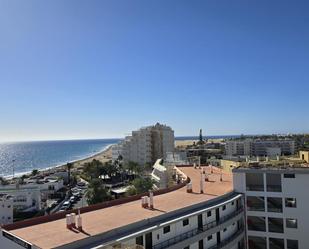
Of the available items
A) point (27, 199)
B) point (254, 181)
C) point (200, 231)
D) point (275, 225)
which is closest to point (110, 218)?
point (200, 231)

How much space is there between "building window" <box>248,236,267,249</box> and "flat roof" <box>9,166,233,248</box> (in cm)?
534

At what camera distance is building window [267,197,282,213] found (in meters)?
34.5

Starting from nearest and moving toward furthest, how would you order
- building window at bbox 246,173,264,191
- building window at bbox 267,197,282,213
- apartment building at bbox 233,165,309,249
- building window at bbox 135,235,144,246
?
building window at bbox 135,235,144,246, apartment building at bbox 233,165,309,249, building window at bbox 267,197,282,213, building window at bbox 246,173,264,191

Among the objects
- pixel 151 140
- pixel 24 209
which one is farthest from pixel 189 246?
pixel 151 140

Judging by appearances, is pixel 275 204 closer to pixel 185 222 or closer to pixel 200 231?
pixel 200 231

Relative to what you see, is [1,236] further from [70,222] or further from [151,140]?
[151,140]

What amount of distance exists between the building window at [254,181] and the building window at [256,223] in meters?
2.96

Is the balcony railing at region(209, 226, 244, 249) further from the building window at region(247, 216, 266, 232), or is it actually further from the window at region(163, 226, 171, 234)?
the window at region(163, 226, 171, 234)

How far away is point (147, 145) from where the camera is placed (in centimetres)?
14300

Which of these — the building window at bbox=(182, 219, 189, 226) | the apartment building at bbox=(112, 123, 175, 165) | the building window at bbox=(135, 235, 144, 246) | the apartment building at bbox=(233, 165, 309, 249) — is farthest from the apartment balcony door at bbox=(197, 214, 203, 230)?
the apartment building at bbox=(112, 123, 175, 165)

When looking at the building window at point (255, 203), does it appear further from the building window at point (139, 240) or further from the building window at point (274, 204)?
the building window at point (139, 240)

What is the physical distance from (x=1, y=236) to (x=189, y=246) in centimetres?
1366

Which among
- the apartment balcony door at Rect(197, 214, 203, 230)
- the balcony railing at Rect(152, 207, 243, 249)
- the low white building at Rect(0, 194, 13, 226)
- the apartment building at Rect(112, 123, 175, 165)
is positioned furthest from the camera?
the apartment building at Rect(112, 123, 175, 165)

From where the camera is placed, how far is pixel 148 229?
23453 millimetres
